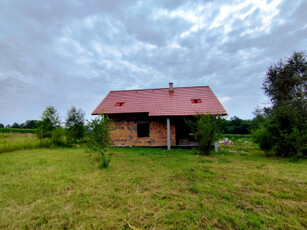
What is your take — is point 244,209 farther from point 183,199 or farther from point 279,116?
point 279,116

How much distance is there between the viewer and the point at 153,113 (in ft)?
33.0

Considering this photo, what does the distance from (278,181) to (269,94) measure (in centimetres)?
1112

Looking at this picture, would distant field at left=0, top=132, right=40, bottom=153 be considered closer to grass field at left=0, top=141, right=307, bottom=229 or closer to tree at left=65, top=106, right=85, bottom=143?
tree at left=65, top=106, right=85, bottom=143

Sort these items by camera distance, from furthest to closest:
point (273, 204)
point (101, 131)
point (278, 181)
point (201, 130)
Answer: point (201, 130) → point (101, 131) → point (278, 181) → point (273, 204)

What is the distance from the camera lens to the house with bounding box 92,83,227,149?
1019 cm

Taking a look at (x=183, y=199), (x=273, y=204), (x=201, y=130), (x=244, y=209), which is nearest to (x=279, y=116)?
(x=201, y=130)

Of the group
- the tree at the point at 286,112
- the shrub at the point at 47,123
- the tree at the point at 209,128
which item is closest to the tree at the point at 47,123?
the shrub at the point at 47,123

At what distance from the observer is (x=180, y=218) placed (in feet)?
7.61

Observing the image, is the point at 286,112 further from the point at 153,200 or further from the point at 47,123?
the point at 47,123

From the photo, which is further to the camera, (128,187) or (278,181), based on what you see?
(278,181)

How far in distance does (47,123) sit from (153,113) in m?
8.60

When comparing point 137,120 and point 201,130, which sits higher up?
point 137,120

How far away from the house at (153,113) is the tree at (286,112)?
272 centimetres

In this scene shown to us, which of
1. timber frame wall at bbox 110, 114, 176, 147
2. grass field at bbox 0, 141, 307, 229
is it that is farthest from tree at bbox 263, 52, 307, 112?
grass field at bbox 0, 141, 307, 229
